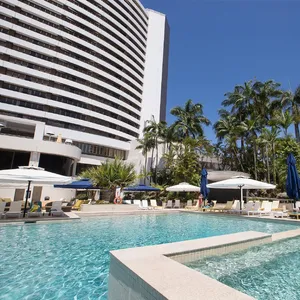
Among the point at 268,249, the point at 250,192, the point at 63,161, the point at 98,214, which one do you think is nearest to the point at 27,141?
the point at 63,161

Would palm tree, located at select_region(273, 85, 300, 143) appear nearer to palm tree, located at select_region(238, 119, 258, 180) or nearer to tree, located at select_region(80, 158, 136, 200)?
palm tree, located at select_region(238, 119, 258, 180)

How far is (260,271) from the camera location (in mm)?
4789

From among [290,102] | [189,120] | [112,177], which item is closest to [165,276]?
[112,177]

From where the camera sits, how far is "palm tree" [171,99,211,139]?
33.3 metres

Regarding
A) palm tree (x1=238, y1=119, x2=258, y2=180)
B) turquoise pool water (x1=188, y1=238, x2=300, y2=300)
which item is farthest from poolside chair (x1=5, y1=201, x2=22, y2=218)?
palm tree (x1=238, y1=119, x2=258, y2=180)

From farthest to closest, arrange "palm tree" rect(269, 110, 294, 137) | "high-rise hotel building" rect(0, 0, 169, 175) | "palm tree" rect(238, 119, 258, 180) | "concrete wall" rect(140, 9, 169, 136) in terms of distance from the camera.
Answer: "concrete wall" rect(140, 9, 169, 136) < "high-rise hotel building" rect(0, 0, 169, 175) < "palm tree" rect(238, 119, 258, 180) < "palm tree" rect(269, 110, 294, 137)

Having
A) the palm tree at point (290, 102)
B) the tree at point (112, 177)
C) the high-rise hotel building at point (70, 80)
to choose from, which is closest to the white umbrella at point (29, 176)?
the tree at point (112, 177)

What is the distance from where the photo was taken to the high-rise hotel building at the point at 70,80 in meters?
33.7

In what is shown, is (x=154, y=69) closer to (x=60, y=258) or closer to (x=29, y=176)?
(x=29, y=176)

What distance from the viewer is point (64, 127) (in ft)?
123

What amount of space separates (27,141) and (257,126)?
3015 cm

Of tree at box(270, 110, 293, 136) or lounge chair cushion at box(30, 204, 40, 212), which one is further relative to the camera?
tree at box(270, 110, 293, 136)

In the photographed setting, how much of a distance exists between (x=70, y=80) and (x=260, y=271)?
40.9 m

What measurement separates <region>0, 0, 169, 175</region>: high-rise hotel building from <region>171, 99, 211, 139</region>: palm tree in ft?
43.9
